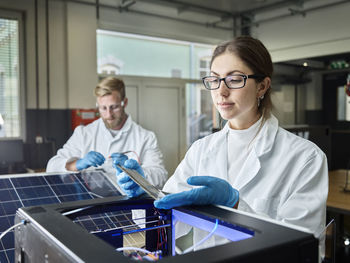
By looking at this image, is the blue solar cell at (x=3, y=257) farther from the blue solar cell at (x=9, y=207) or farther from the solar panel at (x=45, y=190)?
the blue solar cell at (x=9, y=207)

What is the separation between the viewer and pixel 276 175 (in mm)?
1139

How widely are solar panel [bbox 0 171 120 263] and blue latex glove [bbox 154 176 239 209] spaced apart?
54 cm

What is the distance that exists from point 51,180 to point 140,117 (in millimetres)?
3756

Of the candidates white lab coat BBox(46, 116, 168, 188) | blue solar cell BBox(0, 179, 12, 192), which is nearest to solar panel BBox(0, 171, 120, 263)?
blue solar cell BBox(0, 179, 12, 192)

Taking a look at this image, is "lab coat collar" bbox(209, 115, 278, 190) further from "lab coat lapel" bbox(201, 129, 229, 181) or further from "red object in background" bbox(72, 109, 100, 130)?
"red object in background" bbox(72, 109, 100, 130)

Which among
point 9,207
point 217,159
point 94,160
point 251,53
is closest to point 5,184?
point 9,207

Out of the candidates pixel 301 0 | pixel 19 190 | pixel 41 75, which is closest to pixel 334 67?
pixel 301 0

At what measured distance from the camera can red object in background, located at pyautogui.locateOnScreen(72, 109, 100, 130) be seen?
4.33 m

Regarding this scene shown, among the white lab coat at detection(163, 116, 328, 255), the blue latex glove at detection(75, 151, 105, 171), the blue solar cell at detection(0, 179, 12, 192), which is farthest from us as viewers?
the blue latex glove at detection(75, 151, 105, 171)

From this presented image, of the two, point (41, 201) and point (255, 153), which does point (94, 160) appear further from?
point (255, 153)

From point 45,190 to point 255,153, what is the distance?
2.46 feet

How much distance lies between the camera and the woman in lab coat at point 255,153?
102 centimetres

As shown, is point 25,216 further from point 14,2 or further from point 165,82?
Answer: point 165,82

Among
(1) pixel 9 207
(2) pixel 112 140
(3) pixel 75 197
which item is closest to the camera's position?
(1) pixel 9 207
